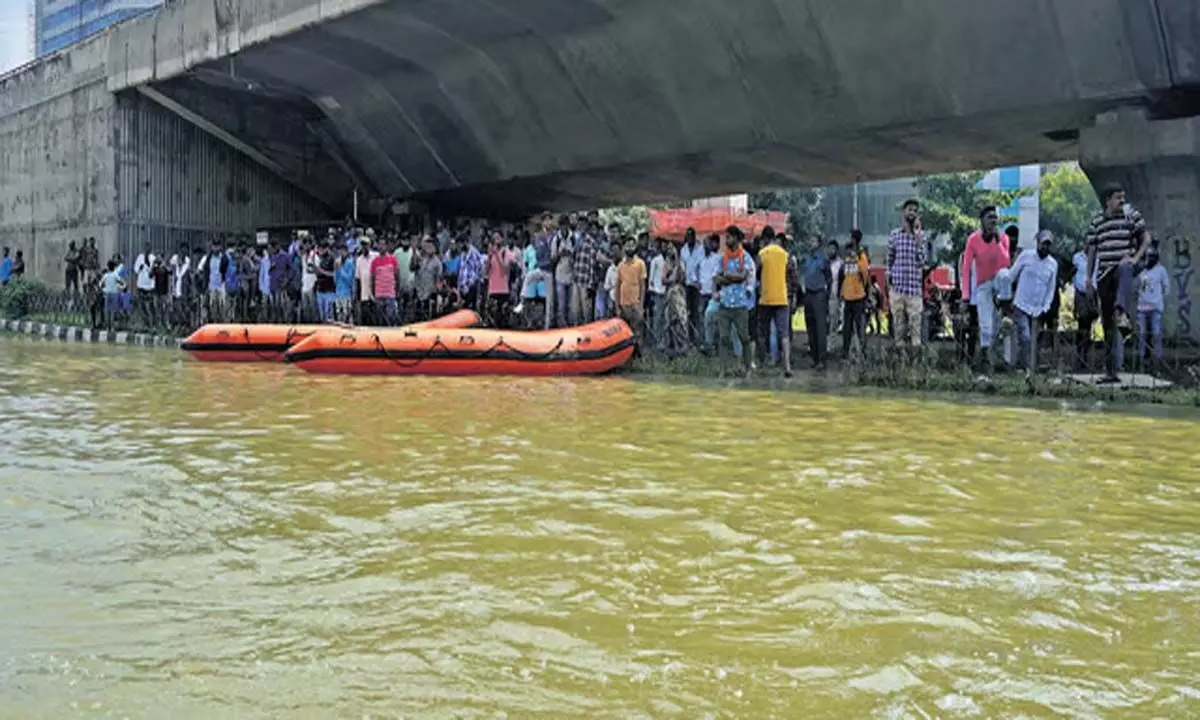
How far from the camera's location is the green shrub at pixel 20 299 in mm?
23641

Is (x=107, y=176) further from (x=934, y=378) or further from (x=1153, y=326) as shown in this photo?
(x=1153, y=326)

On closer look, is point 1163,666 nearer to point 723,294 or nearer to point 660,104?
point 723,294

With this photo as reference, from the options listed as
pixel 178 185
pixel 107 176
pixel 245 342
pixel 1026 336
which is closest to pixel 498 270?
pixel 245 342

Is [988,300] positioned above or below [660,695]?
above

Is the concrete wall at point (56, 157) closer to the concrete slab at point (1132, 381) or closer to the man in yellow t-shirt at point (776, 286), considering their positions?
the man in yellow t-shirt at point (776, 286)

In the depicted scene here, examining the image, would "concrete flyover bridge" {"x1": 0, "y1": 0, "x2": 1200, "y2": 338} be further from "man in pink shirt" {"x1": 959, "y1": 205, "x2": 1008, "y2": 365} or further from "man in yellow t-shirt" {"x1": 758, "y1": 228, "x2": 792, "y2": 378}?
"man in yellow t-shirt" {"x1": 758, "y1": 228, "x2": 792, "y2": 378}

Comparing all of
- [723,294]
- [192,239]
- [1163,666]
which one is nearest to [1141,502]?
[1163,666]

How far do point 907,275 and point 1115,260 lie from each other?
2.08 metres

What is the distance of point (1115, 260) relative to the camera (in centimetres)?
1084

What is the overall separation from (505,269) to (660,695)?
13177mm

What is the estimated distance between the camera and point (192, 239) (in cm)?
2541

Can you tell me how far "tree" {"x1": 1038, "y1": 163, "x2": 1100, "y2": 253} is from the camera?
4459 centimetres

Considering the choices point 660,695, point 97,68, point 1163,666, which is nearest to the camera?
point 660,695

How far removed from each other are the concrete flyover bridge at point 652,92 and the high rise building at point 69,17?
35.7 m
